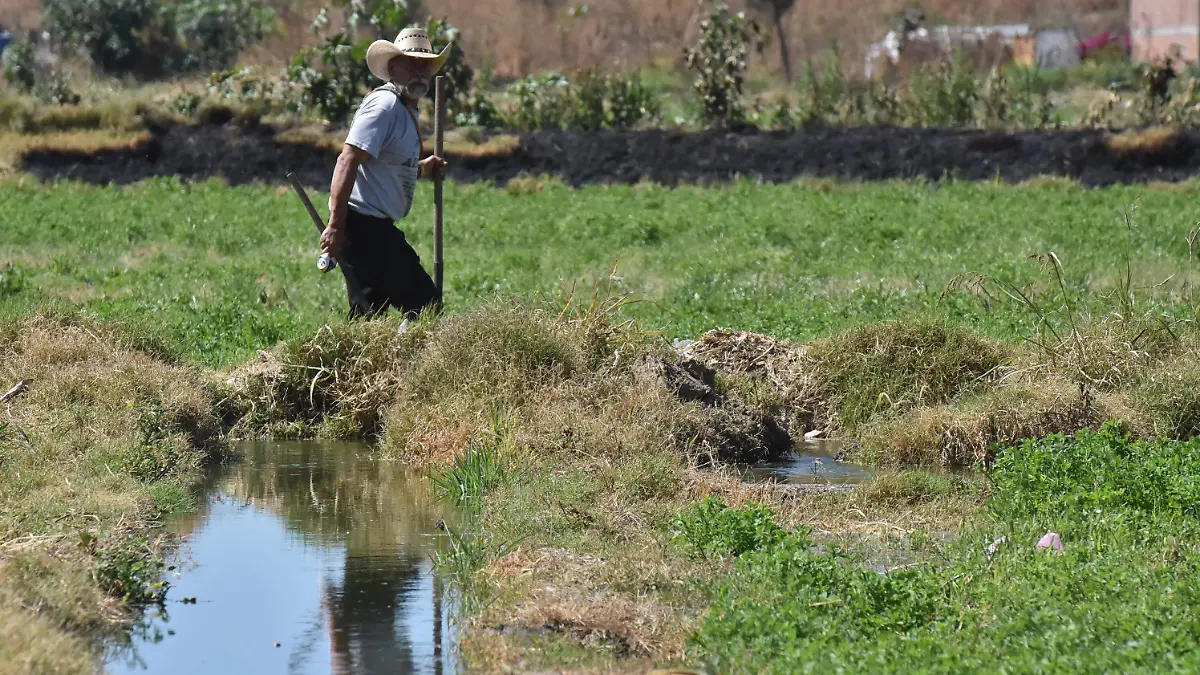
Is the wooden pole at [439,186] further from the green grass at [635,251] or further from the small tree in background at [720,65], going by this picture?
the small tree in background at [720,65]

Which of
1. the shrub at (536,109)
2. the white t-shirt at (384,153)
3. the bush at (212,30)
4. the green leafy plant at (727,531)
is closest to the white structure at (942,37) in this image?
the bush at (212,30)

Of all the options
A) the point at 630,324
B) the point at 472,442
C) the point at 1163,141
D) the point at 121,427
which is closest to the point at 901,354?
the point at 630,324

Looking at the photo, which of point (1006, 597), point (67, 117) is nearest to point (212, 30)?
point (67, 117)

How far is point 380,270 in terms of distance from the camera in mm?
10344

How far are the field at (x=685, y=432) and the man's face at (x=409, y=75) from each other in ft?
4.32

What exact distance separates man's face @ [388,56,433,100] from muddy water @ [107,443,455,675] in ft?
7.58

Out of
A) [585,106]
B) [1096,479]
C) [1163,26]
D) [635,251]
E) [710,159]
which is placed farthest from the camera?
[1163,26]

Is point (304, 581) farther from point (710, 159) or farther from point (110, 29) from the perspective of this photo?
point (110, 29)

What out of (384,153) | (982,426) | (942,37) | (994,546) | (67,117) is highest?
(384,153)

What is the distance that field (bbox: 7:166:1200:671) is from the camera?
19.0 feet

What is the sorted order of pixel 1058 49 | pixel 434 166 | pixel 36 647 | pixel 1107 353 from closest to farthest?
pixel 36 647, pixel 1107 353, pixel 434 166, pixel 1058 49

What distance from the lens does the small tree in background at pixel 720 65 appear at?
96.0ft

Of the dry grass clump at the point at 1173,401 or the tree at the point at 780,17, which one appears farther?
the tree at the point at 780,17

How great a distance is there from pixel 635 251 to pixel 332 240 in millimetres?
7800
